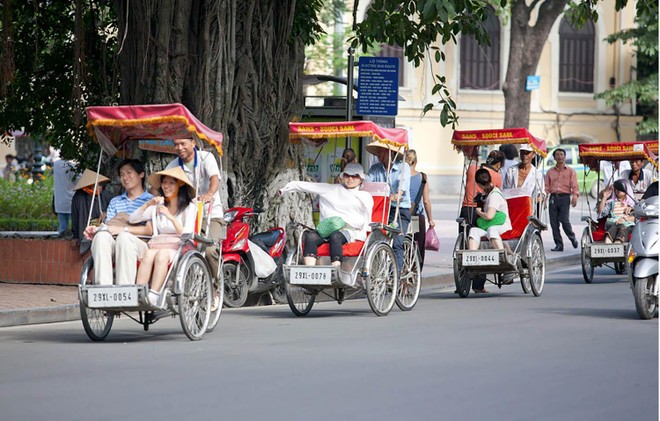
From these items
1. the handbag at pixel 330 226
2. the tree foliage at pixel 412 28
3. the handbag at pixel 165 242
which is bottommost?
the handbag at pixel 165 242

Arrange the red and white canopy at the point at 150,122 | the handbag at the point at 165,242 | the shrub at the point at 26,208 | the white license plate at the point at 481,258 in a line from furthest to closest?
the shrub at the point at 26,208 < the white license plate at the point at 481,258 < the red and white canopy at the point at 150,122 < the handbag at the point at 165,242

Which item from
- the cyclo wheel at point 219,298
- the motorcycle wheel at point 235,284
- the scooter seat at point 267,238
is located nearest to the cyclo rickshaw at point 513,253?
the scooter seat at point 267,238

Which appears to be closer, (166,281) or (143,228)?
(166,281)

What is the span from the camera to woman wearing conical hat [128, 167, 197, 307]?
10.9 meters

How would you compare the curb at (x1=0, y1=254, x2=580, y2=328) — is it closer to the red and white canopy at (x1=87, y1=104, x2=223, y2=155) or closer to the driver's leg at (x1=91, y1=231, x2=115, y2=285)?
the red and white canopy at (x1=87, y1=104, x2=223, y2=155)

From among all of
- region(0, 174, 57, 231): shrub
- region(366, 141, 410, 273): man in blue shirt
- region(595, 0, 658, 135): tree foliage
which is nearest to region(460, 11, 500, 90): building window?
region(595, 0, 658, 135): tree foliage

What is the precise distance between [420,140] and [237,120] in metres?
35.2

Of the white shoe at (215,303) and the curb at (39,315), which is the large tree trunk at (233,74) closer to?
the curb at (39,315)

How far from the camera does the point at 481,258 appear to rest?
593 inches

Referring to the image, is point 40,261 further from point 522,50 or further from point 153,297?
point 522,50

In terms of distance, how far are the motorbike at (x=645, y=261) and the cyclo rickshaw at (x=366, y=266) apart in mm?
2355

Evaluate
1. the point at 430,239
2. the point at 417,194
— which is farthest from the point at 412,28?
the point at 430,239

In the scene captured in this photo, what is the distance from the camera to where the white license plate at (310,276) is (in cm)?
1288

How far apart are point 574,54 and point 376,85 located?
35.3 metres
